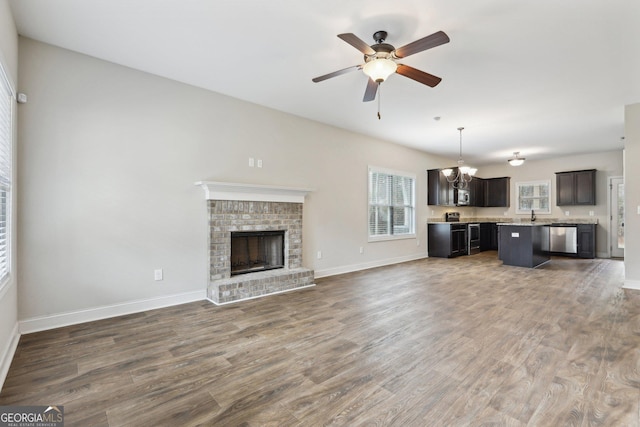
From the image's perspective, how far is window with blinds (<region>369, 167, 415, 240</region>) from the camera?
6.45 meters

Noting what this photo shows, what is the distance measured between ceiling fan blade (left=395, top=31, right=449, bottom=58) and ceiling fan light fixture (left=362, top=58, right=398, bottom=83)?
0.35 ft

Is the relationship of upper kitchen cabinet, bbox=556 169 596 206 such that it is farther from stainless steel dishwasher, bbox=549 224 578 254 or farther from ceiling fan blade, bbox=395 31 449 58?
ceiling fan blade, bbox=395 31 449 58

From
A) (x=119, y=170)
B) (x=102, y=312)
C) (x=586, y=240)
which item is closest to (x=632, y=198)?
(x=586, y=240)

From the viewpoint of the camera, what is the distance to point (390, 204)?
688cm

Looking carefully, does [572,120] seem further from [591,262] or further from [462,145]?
[591,262]

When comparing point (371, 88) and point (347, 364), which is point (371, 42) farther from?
point (347, 364)

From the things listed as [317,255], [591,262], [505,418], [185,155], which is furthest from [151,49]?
[591,262]

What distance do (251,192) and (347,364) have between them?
8.98ft

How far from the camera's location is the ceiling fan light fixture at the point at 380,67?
2604 mm

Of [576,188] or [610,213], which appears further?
[576,188]

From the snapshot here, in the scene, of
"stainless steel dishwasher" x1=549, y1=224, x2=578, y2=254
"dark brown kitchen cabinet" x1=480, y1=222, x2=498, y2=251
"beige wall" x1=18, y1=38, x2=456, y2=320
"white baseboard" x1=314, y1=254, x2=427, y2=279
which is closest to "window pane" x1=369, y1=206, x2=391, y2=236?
"white baseboard" x1=314, y1=254, x2=427, y2=279

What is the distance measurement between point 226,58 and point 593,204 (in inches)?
372

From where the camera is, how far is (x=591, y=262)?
6.90 meters

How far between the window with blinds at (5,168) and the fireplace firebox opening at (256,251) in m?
2.22
